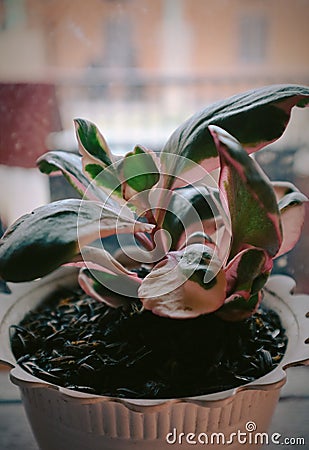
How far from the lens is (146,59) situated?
2.80 feet

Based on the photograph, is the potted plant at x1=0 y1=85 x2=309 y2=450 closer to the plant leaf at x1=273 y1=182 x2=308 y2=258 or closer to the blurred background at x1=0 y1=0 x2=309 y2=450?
the plant leaf at x1=273 y1=182 x2=308 y2=258

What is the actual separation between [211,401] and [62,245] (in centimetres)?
12

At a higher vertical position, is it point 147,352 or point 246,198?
point 246,198

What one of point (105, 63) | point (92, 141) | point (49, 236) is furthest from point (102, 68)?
point (49, 236)

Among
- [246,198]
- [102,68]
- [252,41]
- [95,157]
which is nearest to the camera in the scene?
[246,198]

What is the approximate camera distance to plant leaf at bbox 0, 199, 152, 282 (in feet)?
0.99

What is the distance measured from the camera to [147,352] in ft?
1.17

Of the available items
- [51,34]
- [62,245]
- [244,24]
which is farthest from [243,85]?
[62,245]

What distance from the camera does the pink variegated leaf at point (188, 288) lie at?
0.32 metres

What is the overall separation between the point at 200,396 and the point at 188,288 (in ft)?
0.21

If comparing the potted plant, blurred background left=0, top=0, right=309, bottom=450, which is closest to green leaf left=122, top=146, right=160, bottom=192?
the potted plant

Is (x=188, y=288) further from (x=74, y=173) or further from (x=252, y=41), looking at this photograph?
(x=252, y=41)

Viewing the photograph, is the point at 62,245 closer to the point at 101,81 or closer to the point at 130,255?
the point at 130,255

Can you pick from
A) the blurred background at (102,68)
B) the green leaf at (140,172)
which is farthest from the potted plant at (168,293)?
the blurred background at (102,68)
